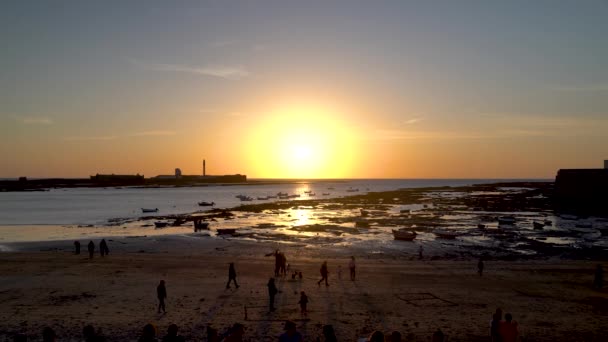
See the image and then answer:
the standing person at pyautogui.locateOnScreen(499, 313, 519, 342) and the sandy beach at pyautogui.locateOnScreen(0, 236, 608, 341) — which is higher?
the standing person at pyautogui.locateOnScreen(499, 313, 519, 342)

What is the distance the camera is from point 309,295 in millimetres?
21750

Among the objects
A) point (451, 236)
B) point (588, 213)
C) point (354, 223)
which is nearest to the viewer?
point (451, 236)

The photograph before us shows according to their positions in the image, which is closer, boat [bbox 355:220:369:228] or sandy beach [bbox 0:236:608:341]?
sandy beach [bbox 0:236:608:341]

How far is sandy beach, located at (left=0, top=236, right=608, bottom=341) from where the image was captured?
55.9 feet

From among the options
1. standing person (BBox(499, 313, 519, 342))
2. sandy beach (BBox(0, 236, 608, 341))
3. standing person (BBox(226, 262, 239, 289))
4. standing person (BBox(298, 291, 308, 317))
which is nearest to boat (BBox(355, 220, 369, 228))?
sandy beach (BBox(0, 236, 608, 341))

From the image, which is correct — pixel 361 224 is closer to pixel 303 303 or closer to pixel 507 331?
pixel 303 303

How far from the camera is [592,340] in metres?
16.0

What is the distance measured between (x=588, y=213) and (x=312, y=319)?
7578 centimetres

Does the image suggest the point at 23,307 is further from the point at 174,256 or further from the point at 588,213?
the point at 588,213

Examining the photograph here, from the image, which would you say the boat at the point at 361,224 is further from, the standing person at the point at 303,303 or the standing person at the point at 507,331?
the standing person at the point at 507,331

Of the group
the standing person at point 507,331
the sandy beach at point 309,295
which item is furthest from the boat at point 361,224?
the standing person at point 507,331

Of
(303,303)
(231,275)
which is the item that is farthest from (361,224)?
(303,303)

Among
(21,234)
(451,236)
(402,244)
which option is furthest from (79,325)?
(21,234)

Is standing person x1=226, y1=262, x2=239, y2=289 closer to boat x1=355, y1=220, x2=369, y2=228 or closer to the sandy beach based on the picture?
the sandy beach
